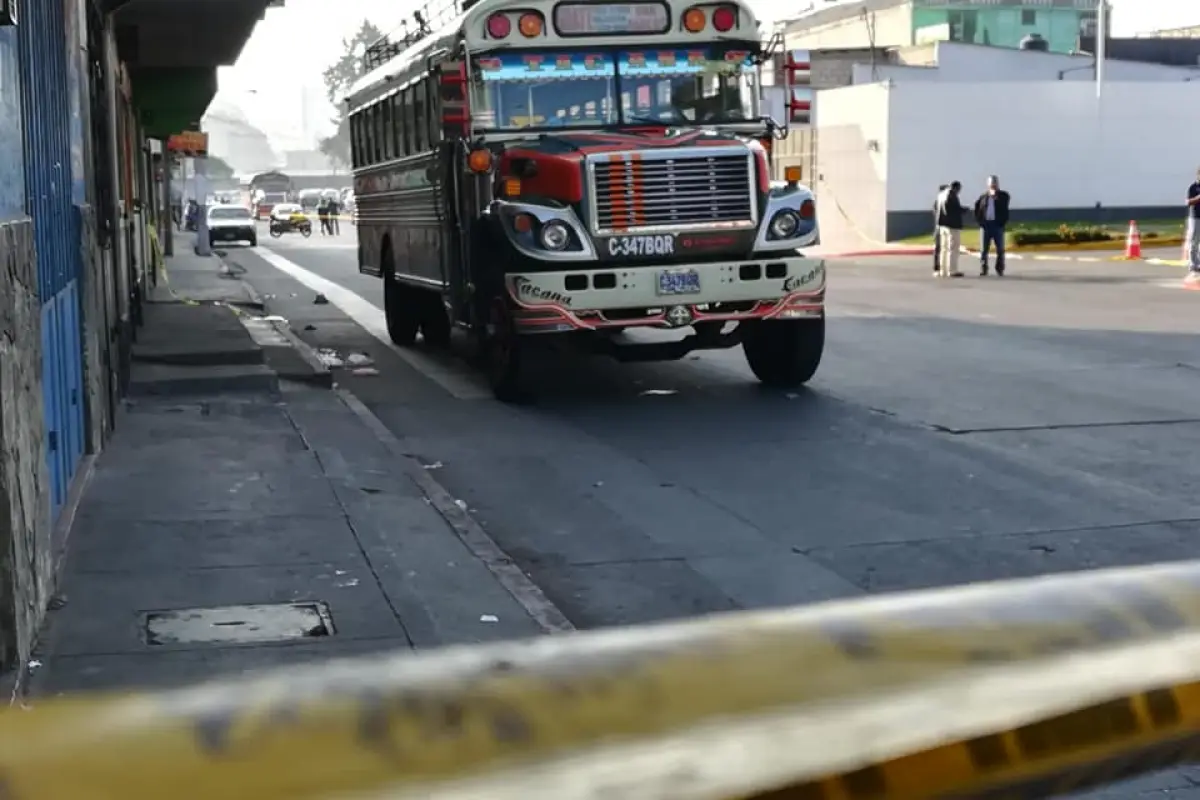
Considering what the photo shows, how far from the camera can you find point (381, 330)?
19.4m

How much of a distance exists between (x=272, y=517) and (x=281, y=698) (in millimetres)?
6578

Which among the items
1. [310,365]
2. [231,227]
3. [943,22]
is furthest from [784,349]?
[943,22]

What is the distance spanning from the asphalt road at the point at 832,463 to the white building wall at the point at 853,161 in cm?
2351

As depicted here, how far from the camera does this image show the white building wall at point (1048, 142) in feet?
132

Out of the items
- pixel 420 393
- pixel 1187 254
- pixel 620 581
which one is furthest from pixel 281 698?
pixel 1187 254

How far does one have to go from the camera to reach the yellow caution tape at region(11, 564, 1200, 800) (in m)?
1.14

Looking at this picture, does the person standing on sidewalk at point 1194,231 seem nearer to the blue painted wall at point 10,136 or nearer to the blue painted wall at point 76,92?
the blue painted wall at point 76,92

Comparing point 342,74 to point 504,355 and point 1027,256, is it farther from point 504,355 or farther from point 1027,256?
point 504,355

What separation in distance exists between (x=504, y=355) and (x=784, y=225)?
92.8 inches

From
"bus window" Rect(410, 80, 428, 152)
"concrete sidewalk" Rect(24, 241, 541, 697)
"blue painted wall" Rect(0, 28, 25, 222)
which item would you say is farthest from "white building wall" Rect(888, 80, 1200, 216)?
"blue painted wall" Rect(0, 28, 25, 222)

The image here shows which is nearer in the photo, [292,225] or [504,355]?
[504,355]

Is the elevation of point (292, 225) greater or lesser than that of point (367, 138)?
lesser

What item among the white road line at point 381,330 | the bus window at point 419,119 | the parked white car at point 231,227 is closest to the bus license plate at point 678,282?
the white road line at point 381,330

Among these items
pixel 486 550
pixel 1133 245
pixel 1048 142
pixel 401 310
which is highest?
pixel 1048 142
